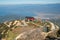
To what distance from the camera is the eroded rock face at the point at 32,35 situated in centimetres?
455

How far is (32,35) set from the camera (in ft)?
15.1

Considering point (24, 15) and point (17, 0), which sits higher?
point (17, 0)

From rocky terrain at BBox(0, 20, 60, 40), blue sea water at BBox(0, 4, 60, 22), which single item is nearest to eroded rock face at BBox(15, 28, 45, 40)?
rocky terrain at BBox(0, 20, 60, 40)

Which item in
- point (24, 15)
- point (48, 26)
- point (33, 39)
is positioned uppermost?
point (24, 15)

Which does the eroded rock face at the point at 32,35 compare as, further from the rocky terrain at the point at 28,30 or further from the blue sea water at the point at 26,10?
the blue sea water at the point at 26,10

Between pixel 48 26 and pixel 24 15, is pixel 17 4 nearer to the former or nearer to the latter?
pixel 24 15

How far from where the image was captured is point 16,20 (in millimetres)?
4711

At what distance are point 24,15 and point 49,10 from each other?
0.70 meters

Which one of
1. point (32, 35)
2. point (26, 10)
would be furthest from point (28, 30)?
point (26, 10)

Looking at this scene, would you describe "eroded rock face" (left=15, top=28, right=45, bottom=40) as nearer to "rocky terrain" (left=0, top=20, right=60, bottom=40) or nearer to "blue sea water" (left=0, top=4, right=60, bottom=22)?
"rocky terrain" (left=0, top=20, right=60, bottom=40)

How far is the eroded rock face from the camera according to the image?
14.9 ft

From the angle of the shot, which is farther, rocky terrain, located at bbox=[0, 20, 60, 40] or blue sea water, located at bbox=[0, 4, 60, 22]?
blue sea water, located at bbox=[0, 4, 60, 22]

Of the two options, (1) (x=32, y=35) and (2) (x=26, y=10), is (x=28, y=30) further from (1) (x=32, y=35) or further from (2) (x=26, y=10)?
(2) (x=26, y=10)

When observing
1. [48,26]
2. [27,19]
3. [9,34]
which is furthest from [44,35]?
[9,34]
